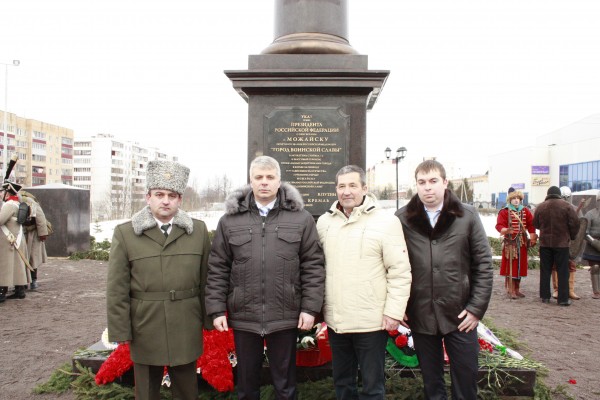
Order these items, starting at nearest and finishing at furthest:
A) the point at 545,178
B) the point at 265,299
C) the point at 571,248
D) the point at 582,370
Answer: the point at 265,299, the point at 582,370, the point at 571,248, the point at 545,178

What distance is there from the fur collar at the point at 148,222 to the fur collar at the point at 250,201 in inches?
10.9

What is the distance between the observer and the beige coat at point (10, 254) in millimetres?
7508

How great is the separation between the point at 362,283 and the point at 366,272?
73 mm

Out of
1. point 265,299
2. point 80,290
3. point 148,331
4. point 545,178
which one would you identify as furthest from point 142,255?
point 545,178

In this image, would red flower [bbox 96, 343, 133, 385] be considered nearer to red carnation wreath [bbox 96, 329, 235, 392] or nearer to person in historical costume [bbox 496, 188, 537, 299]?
red carnation wreath [bbox 96, 329, 235, 392]

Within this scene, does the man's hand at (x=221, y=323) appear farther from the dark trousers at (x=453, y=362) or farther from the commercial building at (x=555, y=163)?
the commercial building at (x=555, y=163)

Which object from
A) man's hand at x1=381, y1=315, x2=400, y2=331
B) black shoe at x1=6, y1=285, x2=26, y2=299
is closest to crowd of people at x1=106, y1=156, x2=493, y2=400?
man's hand at x1=381, y1=315, x2=400, y2=331

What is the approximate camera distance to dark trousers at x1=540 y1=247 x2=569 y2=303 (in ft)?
25.3

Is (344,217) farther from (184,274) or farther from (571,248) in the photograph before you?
(571,248)

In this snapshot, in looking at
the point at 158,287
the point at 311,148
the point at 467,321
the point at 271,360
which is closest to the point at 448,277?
the point at 467,321

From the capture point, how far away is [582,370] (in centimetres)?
466

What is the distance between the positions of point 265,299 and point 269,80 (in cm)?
274

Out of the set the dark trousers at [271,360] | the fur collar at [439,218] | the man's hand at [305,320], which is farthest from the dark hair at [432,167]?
the dark trousers at [271,360]

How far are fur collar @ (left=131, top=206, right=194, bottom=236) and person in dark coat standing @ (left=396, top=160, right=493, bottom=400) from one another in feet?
4.75
